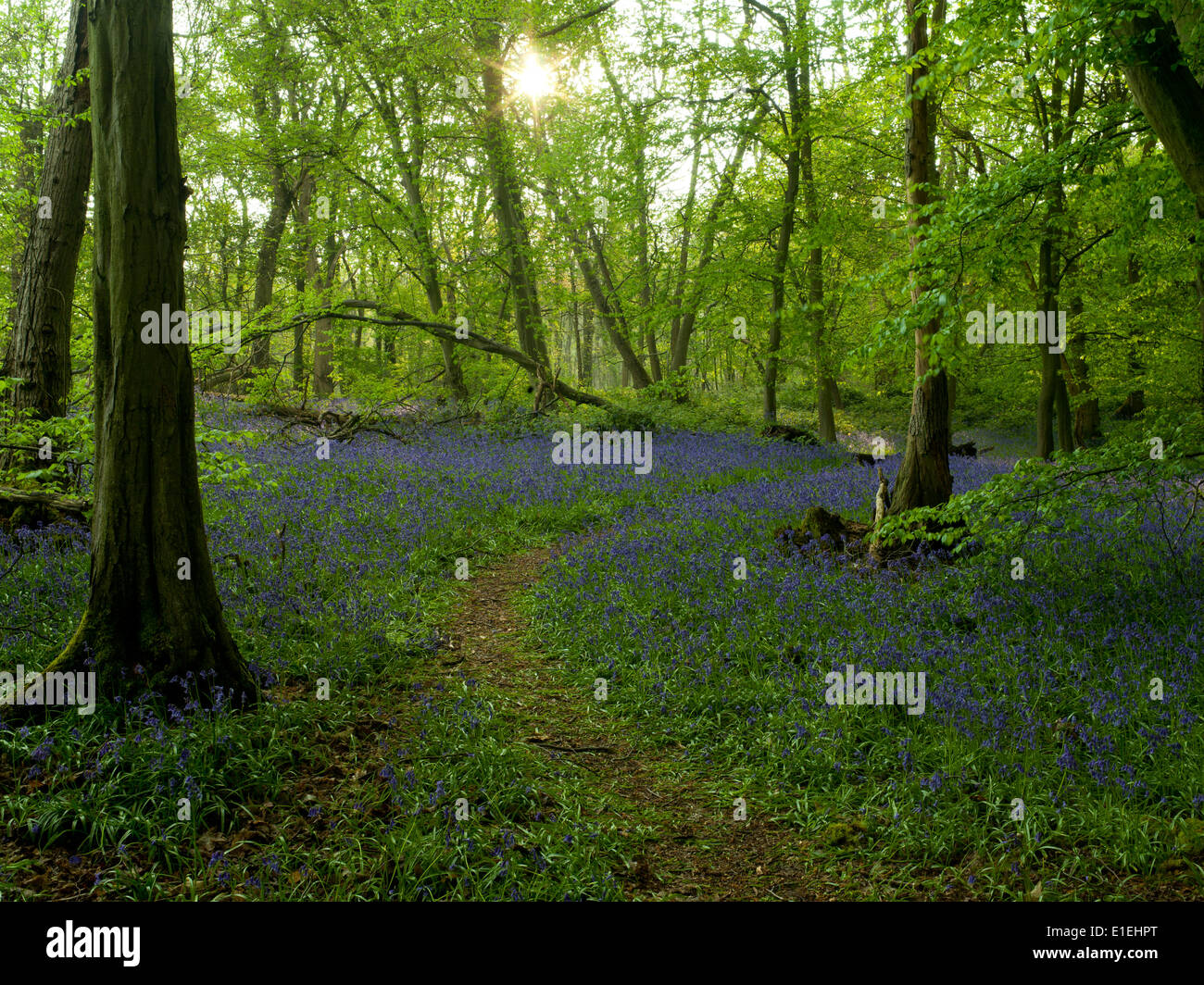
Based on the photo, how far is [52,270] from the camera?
8500mm

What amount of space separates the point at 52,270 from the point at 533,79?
58.1 feet

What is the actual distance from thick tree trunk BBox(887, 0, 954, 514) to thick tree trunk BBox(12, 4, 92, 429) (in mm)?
9981

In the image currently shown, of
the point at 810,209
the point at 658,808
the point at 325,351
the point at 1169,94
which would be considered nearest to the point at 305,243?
the point at 325,351

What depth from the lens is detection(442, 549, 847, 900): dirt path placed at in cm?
399

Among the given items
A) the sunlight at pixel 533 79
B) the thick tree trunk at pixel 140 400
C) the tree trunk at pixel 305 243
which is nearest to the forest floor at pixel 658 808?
the thick tree trunk at pixel 140 400

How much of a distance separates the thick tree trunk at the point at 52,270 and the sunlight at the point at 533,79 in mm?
15159

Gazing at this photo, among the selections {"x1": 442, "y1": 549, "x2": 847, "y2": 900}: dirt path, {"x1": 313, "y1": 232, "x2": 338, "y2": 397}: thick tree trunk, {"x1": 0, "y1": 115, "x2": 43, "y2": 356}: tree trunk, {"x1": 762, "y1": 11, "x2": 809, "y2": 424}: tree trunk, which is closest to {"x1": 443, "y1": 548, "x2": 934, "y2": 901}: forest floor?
{"x1": 442, "y1": 549, "x2": 847, "y2": 900}: dirt path

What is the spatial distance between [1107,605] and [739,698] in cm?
393

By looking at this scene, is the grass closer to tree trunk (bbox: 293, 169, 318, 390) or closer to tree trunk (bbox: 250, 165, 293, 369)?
tree trunk (bbox: 293, 169, 318, 390)

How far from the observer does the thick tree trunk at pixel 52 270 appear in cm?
841

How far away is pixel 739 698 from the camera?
228 inches

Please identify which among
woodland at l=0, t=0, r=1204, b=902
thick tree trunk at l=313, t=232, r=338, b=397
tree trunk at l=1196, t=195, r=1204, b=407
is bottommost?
woodland at l=0, t=0, r=1204, b=902

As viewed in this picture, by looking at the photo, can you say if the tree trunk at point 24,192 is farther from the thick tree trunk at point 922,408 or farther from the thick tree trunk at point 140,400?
the thick tree trunk at point 922,408

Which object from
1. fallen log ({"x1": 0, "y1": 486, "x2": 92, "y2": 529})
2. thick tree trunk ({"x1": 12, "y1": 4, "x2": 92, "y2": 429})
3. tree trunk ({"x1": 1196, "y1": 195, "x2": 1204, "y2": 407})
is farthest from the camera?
thick tree trunk ({"x1": 12, "y1": 4, "x2": 92, "y2": 429})
